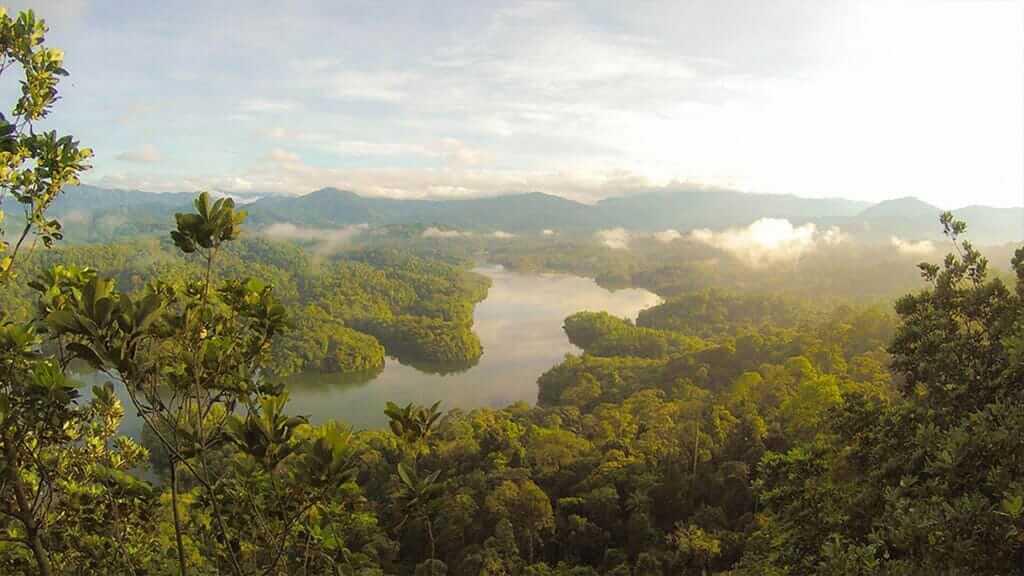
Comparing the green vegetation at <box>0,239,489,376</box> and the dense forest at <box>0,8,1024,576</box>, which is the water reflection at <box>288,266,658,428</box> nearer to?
the green vegetation at <box>0,239,489,376</box>

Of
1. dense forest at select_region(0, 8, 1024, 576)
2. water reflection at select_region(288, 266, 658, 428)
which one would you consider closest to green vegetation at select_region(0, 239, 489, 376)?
water reflection at select_region(288, 266, 658, 428)

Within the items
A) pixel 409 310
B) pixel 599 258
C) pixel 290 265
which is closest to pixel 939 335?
pixel 409 310

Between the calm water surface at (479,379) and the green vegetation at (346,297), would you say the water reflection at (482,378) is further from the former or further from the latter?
the green vegetation at (346,297)

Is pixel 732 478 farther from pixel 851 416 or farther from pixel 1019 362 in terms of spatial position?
pixel 1019 362

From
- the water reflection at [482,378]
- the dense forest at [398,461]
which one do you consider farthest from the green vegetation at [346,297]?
the dense forest at [398,461]

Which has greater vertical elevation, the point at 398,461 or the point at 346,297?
the point at 398,461

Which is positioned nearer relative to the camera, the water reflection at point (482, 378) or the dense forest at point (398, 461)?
the dense forest at point (398, 461)

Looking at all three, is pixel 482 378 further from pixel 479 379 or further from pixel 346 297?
pixel 346 297

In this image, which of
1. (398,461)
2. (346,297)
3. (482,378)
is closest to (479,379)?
(482,378)
